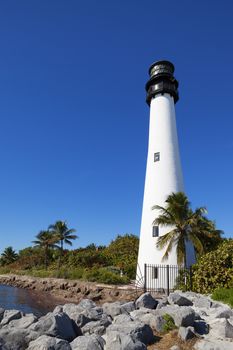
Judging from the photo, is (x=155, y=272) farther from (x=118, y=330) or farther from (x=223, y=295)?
(x=118, y=330)

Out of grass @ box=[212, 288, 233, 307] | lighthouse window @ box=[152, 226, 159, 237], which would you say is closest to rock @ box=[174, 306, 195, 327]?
grass @ box=[212, 288, 233, 307]

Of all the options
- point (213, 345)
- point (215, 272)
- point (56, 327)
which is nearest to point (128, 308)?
point (56, 327)

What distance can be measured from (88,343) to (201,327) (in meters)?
3.91

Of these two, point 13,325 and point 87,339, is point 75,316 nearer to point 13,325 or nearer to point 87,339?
point 13,325

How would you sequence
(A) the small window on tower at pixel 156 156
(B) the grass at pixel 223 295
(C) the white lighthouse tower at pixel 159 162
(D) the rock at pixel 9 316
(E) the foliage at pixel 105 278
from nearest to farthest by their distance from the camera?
1. (D) the rock at pixel 9 316
2. (B) the grass at pixel 223 295
3. (C) the white lighthouse tower at pixel 159 162
4. (E) the foliage at pixel 105 278
5. (A) the small window on tower at pixel 156 156

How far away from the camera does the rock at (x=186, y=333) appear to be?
9.53 meters

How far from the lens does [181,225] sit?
23.3 meters

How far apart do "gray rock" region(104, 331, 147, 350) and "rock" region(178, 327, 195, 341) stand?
1.42 meters

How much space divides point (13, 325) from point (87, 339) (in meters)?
3.64

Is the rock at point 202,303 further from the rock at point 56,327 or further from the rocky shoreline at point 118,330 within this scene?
the rock at point 56,327

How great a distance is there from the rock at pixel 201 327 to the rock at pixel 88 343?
320 cm

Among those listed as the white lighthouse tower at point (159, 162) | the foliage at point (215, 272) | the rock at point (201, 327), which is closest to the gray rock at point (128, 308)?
the rock at point (201, 327)

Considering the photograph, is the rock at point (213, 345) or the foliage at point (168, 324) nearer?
the rock at point (213, 345)

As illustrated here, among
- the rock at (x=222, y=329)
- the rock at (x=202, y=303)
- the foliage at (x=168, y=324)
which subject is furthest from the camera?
the rock at (x=202, y=303)
